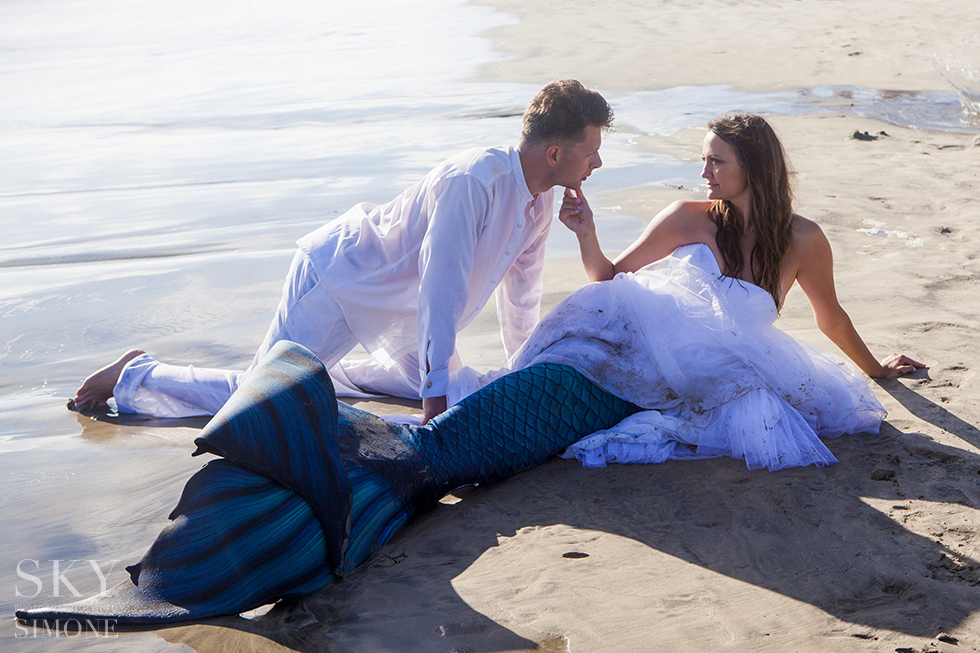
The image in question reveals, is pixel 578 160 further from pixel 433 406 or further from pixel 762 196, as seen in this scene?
pixel 433 406

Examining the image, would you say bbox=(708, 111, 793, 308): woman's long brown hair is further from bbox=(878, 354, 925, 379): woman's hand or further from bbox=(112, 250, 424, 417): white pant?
bbox=(112, 250, 424, 417): white pant

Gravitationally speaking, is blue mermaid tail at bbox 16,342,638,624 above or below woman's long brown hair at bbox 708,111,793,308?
below

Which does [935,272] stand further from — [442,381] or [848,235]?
[442,381]

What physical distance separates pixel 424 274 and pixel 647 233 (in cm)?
104

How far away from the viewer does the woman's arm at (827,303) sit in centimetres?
367

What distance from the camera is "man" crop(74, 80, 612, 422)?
3.41 meters

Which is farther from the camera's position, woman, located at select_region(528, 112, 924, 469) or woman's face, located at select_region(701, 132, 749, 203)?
woman's face, located at select_region(701, 132, 749, 203)

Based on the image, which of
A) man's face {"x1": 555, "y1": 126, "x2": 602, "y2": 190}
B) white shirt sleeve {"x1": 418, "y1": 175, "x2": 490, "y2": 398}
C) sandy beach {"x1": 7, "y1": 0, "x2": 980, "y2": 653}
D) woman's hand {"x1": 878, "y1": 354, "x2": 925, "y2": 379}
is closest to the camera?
sandy beach {"x1": 7, "y1": 0, "x2": 980, "y2": 653}

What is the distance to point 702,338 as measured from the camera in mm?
3332

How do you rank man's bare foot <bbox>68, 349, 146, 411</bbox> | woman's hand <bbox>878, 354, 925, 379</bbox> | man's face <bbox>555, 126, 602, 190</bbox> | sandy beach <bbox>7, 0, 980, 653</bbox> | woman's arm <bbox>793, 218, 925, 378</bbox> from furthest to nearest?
man's bare foot <bbox>68, 349, 146, 411</bbox>, woman's hand <bbox>878, 354, 925, 379</bbox>, woman's arm <bbox>793, 218, 925, 378</bbox>, man's face <bbox>555, 126, 602, 190</bbox>, sandy beach <bbox>7, 0, 980, 653</bbox>

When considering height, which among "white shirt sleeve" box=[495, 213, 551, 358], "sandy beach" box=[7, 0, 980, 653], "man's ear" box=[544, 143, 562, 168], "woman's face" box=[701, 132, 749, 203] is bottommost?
"sandy beach" box=[7, 0, 980, 653]

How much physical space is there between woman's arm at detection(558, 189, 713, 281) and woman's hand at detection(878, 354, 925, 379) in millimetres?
1056

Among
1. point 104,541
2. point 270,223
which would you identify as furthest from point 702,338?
point 270,223

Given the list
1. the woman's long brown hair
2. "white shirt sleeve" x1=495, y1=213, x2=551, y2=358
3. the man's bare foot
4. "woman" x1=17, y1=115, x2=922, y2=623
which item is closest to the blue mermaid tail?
"woman" x1=17, y1=115, x2=922, y2=623
